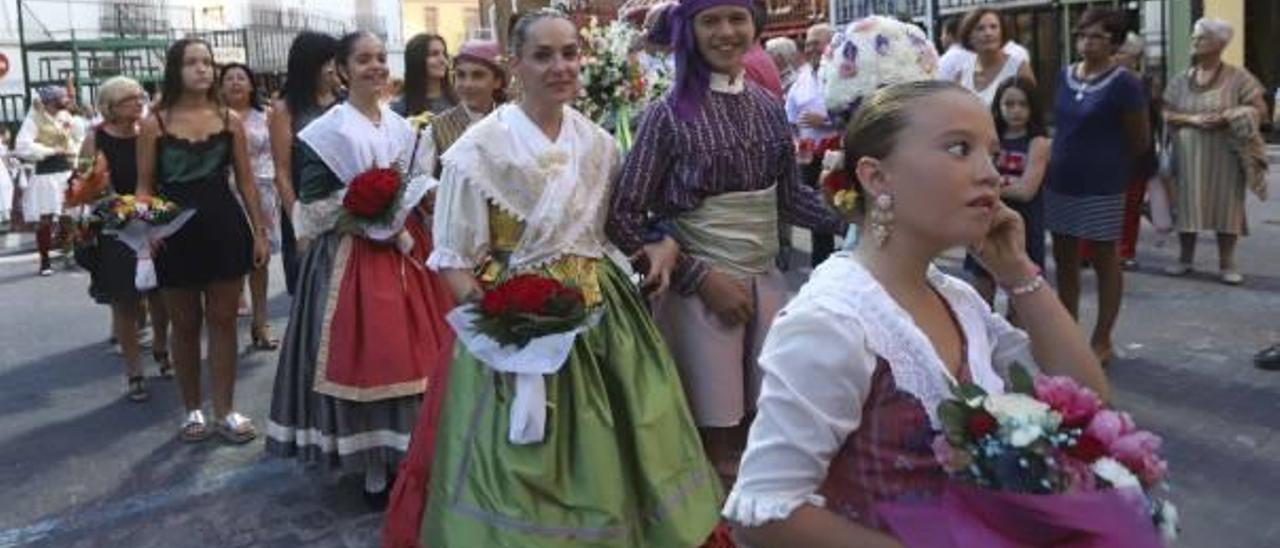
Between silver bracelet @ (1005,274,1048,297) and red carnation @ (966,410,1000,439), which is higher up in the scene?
silver bracelet @ (1005,274,1048,297)

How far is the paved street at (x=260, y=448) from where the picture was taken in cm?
446

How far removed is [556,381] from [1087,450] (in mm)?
2027

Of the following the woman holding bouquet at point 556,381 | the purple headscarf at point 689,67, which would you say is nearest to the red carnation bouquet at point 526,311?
the woman holding bouquet at point 556,381

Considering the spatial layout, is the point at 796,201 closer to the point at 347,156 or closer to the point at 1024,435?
the point at 347,156

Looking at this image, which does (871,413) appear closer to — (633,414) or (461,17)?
(633,414)

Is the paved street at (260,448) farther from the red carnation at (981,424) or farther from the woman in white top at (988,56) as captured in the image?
the red carnation at (981,424)

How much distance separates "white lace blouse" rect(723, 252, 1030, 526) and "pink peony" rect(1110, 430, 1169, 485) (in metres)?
0.23

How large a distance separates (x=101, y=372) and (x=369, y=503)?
3.32 metres

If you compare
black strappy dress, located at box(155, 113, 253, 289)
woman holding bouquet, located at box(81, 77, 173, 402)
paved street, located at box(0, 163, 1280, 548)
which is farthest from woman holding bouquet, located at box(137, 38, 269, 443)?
woman holding bouquet, located at box(81, 77, 173, 402)

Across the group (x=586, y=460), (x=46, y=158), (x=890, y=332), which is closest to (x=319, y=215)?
(x=586, y=460)


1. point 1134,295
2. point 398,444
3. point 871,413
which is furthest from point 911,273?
point 1134,295

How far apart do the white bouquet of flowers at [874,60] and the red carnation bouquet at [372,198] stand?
→ 5.13ft

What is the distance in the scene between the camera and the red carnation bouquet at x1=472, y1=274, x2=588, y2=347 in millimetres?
3295

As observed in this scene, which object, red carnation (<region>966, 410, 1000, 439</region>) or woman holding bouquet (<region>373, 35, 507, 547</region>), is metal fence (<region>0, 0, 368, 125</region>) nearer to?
woman holding bouquet (<region>373, 35, 507, 547</region>)
